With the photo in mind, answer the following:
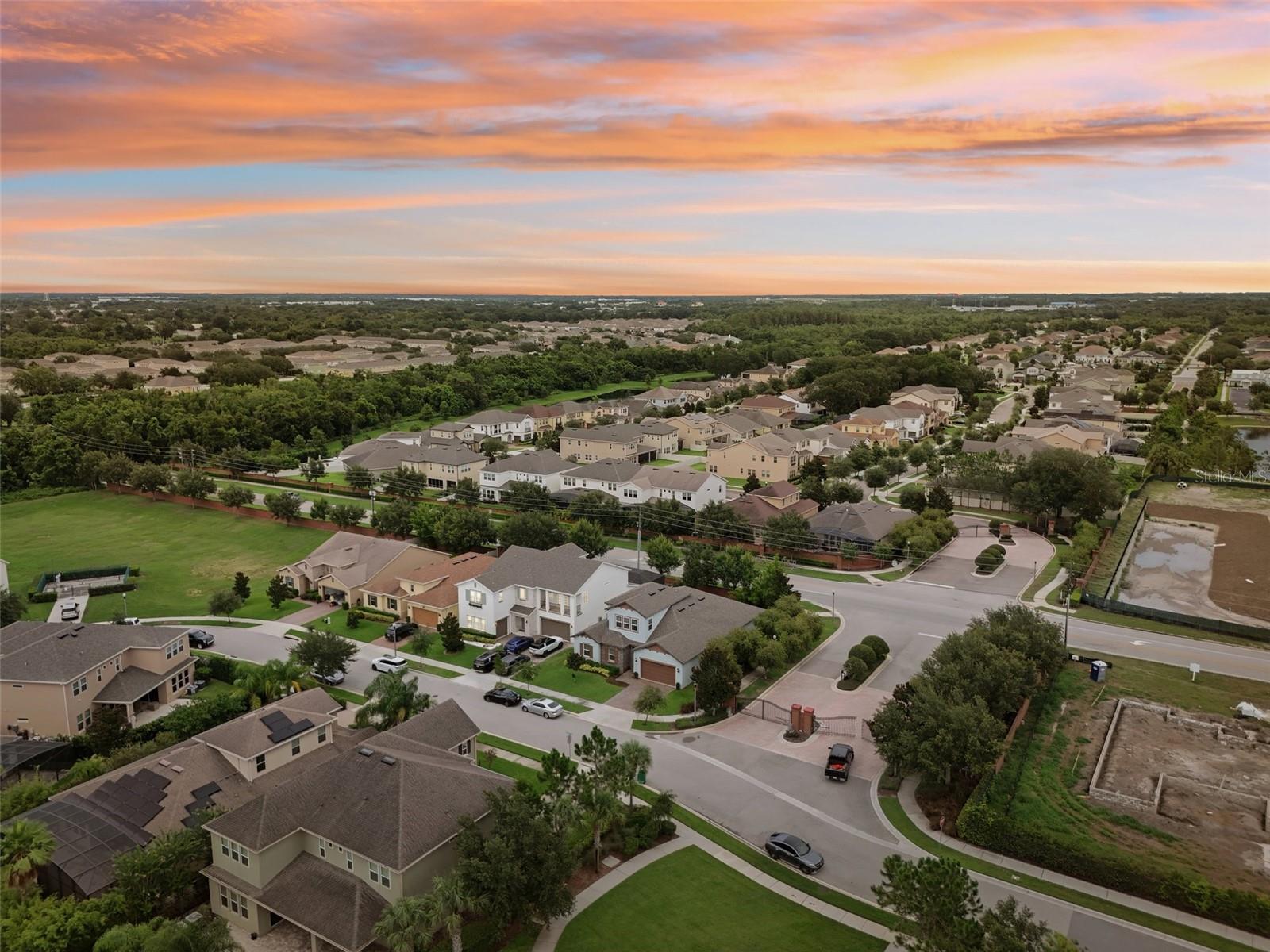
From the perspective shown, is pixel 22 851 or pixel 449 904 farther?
pixel 22 851

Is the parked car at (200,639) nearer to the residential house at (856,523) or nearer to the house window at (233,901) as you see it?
the house window at (233,901)

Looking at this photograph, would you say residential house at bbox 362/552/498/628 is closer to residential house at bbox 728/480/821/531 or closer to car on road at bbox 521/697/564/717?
car on road at bbox 521/697/564/717

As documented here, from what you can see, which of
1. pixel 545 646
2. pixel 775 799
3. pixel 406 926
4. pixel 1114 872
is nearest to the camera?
pixel 406 926

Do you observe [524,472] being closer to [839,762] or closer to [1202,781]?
[839,762]

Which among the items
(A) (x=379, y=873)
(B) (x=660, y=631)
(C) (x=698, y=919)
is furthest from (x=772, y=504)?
(A) (x=379, y=873)

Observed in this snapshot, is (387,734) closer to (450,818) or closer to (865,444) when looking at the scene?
(450,818)

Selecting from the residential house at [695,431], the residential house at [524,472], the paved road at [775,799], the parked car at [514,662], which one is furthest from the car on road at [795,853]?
the residential house at [695,431]

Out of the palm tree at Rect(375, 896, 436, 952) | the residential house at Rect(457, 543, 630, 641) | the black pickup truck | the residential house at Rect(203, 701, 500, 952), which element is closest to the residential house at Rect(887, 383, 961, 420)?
the residential house at Rect(457, 543, 630, 641)
